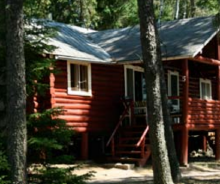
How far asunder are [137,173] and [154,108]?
641cm

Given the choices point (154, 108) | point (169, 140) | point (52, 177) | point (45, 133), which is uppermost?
point (154, 108)

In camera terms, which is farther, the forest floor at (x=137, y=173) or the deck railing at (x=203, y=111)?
the deck railing at (x=203, y=111)

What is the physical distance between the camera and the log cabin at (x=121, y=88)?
18953 mm

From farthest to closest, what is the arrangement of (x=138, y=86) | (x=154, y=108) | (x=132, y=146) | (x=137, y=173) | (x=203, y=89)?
(x=203, y=89) < (x=138, y=86) < (x=132, y=146) < (x=137, y=173) < (x=154, y=108)

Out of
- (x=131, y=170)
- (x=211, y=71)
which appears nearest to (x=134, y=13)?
(x=211, y=71)

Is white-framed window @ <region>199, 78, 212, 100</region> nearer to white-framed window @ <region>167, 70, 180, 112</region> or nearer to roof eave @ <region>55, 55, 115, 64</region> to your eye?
white-framed window @ <region>167, 70, 180, 112</region>

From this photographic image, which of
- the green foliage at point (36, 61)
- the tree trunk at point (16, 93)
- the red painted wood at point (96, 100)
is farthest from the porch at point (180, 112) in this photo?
the tree trunk at point (16, 93)

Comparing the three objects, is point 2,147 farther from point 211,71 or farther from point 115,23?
point 115,23

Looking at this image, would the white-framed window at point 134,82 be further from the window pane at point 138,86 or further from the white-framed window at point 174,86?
the white-framed window at point 174,86

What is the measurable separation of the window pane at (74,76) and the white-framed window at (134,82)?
3031 mm

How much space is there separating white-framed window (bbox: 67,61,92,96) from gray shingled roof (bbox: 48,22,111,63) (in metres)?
0.45

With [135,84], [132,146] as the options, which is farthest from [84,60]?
[135,84]

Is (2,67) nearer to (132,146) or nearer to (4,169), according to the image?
(4,169)

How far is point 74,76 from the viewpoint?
63.3 feet
